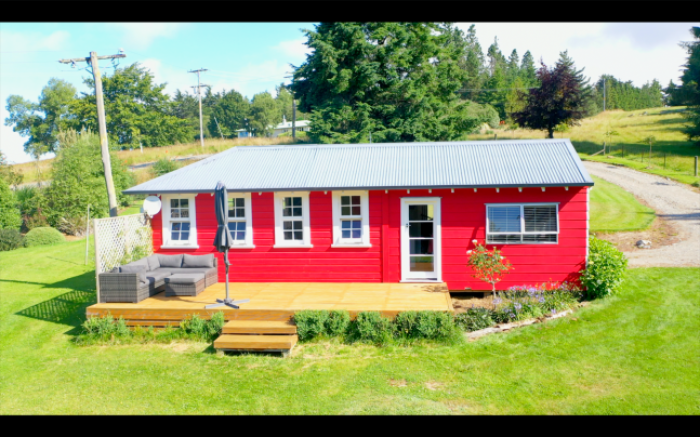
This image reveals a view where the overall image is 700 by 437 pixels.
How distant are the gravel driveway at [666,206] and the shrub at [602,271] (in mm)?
3392

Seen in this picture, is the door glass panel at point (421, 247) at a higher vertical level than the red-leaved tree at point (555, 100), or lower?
lower

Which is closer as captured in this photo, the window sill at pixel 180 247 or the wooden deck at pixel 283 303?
the wooden deck at pixel 283 303

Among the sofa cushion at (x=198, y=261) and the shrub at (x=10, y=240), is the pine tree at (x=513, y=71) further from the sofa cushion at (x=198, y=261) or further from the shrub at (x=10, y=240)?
the sofa cushion at (x=198, y=261)

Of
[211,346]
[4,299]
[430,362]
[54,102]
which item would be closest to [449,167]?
[430,362]

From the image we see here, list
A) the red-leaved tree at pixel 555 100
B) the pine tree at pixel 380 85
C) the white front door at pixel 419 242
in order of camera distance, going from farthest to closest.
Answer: the red-leaved tree at pixel 555 100
the pine tree at pixel 380 85
the white front door at pixel 419 242

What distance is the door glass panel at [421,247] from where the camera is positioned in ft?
39.6

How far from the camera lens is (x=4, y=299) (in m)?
12.8

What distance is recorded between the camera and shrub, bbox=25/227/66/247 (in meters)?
20.4

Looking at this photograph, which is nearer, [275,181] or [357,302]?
[357,302]

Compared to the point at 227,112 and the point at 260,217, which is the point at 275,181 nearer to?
the point at 260,217

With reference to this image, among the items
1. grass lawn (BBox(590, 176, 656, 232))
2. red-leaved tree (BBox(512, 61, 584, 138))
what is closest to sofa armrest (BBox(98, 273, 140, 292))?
grass lawn (BBox(590, 176, 656, 232))

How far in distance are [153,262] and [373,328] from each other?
565 centimetres

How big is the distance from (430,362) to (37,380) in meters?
6.42

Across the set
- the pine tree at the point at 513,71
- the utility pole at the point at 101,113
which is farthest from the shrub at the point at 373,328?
the pine tree at the point at 513,71
